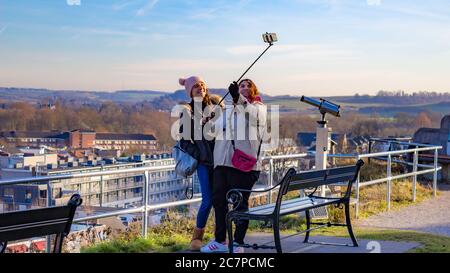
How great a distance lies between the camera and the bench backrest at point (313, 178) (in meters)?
6.75

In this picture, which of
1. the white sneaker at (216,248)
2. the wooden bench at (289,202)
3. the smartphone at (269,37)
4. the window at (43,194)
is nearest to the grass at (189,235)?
the white sneaker at (216,248)

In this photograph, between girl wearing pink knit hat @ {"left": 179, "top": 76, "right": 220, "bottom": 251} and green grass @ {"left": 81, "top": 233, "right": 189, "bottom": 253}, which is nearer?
girl wearing pink knit hat @ {"left": 179, "top": 76, "right": 220, "bottom": 251}

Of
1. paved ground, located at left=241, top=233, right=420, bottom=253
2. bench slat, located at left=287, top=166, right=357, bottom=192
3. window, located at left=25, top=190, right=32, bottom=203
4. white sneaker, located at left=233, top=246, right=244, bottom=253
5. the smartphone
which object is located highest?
the smartphone

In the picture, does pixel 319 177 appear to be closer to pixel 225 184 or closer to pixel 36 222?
pixel 225 184

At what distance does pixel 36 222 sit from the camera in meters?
4.66

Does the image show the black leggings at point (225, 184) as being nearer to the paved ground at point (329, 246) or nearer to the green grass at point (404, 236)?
the paved ground at point (329, 246)

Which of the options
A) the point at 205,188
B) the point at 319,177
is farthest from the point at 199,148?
the point at 319,177

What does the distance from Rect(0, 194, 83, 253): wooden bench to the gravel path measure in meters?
6.48

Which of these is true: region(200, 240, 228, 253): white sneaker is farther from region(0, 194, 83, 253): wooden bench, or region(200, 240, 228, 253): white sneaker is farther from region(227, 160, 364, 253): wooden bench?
region(0, 194, 83, 253): wooden bench

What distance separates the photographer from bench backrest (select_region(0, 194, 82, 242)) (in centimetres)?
446

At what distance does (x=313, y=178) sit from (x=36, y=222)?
3.53 metres


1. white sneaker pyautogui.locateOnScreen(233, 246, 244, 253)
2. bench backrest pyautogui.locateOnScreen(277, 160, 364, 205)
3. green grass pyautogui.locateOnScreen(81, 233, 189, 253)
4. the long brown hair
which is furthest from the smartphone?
green grass pyautogui.locateOnScreen(81, 233, 189, 253)
